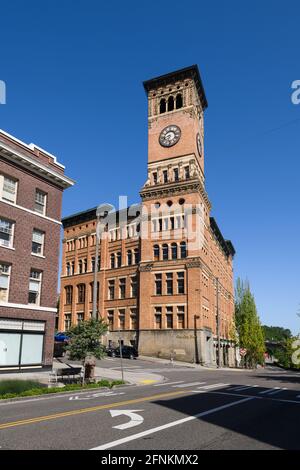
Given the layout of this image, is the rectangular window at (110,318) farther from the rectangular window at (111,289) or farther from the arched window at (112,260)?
the arched window at (112,260)

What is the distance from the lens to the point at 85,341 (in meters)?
21.8

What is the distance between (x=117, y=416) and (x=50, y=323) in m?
18.2

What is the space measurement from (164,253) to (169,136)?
16.6 meters

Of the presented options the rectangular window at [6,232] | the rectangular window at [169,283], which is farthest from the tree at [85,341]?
the rectangular window at [169,283]

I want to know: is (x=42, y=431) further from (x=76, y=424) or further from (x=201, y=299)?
(x=201, y=299)

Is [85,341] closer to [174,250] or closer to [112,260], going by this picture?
[174,250]

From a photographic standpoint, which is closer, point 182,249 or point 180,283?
point 180,283

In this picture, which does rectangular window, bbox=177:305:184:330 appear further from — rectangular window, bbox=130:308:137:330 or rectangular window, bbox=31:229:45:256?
rectangular window, bbox=31:229:45:256

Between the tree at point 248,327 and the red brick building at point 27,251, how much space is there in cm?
3656

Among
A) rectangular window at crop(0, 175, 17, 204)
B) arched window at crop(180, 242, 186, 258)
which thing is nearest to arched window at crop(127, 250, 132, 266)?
arched window at crop(180, 242, 186, 258)

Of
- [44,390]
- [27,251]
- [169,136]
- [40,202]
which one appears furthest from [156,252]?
[44,390]

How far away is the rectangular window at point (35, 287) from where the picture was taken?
28359mm
